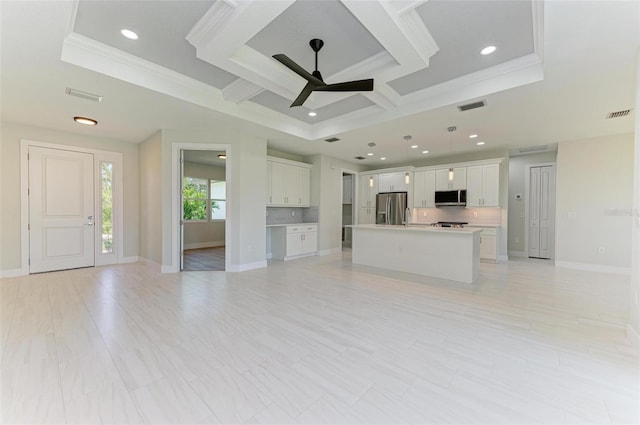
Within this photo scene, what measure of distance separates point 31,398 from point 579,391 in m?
3.45

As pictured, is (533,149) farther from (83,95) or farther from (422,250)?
(83,95)

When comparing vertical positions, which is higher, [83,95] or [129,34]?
[129,34]

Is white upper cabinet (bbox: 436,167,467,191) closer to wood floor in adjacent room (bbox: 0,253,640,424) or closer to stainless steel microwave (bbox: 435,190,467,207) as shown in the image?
stainless steel microwave (bbox: 435,190,467,207)

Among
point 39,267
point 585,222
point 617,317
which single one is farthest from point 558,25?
point 39,267

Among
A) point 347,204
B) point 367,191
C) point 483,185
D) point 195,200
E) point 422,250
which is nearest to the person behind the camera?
point 422,250

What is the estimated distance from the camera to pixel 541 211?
272 inches

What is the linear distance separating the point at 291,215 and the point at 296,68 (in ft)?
16.2

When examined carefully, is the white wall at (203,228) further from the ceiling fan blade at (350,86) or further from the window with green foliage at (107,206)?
the ceiling fan blade at (350,86)

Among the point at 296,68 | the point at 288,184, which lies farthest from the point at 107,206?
the point at 296,68

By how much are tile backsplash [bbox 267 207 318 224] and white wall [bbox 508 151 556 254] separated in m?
5.41

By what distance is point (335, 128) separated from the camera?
5.22 m

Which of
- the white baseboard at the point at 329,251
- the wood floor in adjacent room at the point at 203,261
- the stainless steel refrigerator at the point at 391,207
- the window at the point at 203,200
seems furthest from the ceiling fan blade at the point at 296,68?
the window at the point at 203,200

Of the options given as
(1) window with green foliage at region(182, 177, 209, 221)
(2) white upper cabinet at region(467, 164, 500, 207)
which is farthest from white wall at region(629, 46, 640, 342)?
(1) window with green foliage at region(182, 177, 209, 221)

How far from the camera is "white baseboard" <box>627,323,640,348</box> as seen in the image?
2288mm
